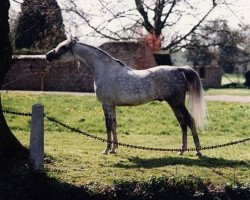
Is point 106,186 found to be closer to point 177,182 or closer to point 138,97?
point 177,182

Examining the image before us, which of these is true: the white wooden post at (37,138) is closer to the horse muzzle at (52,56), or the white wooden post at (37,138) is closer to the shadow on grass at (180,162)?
the shadow on grass at (180,162)

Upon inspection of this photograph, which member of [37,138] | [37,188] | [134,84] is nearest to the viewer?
[37,188]

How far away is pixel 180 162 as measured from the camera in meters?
9.77

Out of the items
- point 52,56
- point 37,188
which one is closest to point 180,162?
point 37,188

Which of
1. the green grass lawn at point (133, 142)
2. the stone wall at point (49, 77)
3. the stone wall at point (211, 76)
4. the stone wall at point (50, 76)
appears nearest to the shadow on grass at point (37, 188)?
the green grass lawn at point (133, 142)

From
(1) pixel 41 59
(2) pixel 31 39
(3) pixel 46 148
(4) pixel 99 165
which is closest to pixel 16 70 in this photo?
(1) pixel 41 59

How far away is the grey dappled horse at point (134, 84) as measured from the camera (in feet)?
34.0

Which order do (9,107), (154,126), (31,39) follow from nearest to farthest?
(154,126) → (9,107) → (31,39)

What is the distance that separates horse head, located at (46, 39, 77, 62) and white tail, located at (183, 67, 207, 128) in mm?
2422

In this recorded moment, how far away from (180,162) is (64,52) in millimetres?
3306

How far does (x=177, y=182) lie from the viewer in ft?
27.7

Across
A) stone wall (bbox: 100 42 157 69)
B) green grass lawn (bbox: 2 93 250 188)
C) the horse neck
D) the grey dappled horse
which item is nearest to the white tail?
the grey dappled horse

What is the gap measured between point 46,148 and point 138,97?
97.5 inches

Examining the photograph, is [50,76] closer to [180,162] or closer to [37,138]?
[180,162]
